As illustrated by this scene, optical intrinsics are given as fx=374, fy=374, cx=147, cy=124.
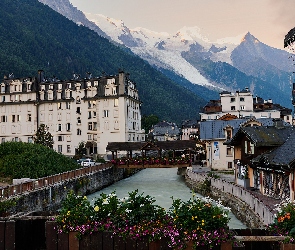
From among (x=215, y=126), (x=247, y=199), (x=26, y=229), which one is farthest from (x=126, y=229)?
(x=215, y=126)

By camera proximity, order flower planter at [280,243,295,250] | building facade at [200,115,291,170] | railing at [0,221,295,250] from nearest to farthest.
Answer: flower planter at [280,243,295,250] → railing at [0,221,295,250] → building facade at [200,115,291,170]

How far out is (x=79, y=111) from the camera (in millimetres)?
85375

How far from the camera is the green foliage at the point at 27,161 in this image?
38.1 metres

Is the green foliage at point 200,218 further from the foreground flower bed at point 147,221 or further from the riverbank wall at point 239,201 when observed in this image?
the riverbank wall at point 239,201

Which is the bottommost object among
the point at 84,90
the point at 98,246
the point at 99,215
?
the point at 98,246

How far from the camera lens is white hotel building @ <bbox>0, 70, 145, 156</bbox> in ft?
268

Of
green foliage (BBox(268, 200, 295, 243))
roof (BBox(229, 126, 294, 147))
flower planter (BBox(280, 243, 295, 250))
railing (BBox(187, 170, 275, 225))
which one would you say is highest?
roof (BBox(229, 126, 294, 147))

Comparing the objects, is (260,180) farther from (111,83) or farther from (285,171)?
(111,83)

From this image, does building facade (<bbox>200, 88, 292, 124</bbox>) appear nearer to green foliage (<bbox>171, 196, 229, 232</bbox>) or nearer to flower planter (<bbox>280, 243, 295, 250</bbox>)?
green foliage (<bbox>171, 196, 229, 232</bbox>)

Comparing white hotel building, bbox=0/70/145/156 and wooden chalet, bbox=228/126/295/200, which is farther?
white hotel building, bbox=0/70/145/156

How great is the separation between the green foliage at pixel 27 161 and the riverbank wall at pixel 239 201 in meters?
16.9

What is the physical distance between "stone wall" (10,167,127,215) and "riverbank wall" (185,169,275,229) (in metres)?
9.43

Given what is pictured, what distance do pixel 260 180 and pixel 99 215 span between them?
2357 cm

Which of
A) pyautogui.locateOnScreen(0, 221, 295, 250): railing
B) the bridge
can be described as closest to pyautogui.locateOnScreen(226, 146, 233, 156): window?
the bridge
